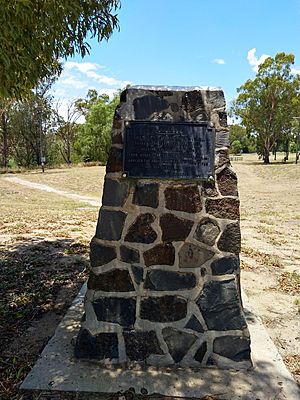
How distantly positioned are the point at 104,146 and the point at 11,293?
35.4 m

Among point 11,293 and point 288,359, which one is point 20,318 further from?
point 288,359

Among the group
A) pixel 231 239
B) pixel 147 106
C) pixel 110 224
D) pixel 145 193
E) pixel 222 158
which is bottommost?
pixel 231 239

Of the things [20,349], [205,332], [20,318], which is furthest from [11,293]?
[205,332]

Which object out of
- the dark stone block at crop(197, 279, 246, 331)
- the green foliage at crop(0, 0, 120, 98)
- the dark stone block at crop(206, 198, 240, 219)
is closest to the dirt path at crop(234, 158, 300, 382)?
the dark stone block at crop(197, 279, 246, 331)

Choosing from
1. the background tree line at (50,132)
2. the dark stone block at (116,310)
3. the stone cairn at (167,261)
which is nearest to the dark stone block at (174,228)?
the stone cairn at (167,261)

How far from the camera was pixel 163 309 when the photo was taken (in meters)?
2.98

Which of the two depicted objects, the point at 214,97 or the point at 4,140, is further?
the point at 4,140

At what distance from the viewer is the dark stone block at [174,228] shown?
9.56ft

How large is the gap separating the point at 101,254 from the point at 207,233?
0.86 meters

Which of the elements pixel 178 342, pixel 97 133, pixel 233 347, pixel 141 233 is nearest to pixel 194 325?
pixel 178 342

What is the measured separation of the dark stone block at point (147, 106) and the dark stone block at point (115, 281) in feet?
4.06

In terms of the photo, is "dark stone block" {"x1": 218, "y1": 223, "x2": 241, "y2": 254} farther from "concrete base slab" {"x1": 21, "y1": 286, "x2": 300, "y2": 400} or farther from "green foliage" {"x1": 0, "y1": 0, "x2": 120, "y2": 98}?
"green foliage" {"x1": 0, "y1": 0, "x2": 120, "y2": 98}

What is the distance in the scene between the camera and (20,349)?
320cm

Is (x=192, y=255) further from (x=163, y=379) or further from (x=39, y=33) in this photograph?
(x=39, y=33)
